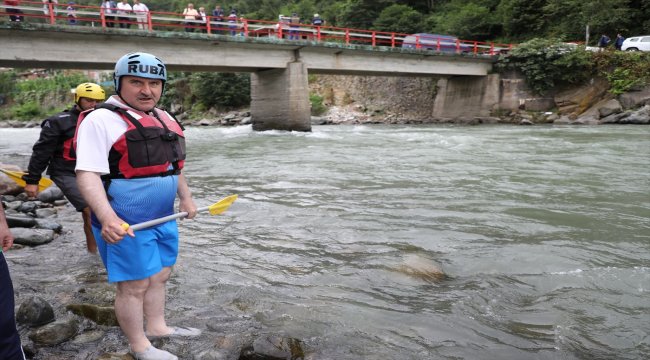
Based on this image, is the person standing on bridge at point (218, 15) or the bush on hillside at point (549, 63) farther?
the bush on hillside at point (549, 63)

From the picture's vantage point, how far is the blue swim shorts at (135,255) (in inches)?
92.0

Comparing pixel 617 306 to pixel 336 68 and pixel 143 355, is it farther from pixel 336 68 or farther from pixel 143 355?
pixel 336 68

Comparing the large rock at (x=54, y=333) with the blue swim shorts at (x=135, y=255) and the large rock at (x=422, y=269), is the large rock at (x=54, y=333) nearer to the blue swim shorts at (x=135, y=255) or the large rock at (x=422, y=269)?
the blue swim shorts at (x=135, y=255)

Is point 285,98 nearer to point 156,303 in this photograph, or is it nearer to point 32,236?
point 32,236

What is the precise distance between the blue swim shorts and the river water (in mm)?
759

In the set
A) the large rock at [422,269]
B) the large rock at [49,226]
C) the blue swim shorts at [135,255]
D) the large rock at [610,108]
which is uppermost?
the blue swim shorts at [135,255]

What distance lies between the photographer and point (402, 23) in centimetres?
4362

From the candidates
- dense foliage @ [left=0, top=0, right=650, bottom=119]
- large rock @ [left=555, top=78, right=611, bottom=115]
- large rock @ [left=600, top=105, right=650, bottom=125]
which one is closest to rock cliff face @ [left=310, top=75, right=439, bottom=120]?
dense foliage @ [left=0, top=0, right=650, bottom=119]

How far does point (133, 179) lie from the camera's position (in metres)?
2.38

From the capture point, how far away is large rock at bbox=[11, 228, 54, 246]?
4848 millimetres

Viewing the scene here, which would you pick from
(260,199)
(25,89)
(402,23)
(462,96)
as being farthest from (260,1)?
(260,199)

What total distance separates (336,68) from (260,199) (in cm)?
1818

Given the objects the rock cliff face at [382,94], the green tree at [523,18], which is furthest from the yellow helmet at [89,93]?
the green tree at [523,18]

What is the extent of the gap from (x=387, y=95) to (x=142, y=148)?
3688 centimetres
